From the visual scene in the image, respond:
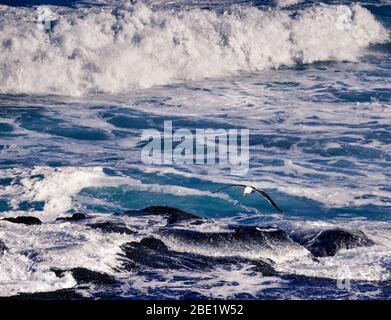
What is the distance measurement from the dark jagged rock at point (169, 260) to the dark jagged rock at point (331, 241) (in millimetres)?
910

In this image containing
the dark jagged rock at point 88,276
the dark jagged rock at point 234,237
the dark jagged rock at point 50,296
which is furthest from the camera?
the dark jagged rock at point 234,237

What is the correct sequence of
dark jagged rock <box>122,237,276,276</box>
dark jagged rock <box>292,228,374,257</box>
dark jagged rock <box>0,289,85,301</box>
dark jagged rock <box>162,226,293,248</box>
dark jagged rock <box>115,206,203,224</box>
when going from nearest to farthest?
dark jagged rock <box>0,289,85,301</box>, dark jagged rock <box>122,237,276,276</box>, dark jagged rock <box>162,226,293,248</box>, dark jagged rock <box>292,228,374,257</box>, dark jagged rock <box>115,206,203,224</box>

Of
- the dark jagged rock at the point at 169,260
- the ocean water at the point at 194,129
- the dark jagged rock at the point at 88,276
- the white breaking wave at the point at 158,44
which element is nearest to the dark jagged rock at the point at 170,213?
the ocean water at the point at 194,129

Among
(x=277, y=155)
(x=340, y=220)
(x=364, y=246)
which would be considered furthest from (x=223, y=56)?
(x=364, y=246)

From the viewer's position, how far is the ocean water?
329 inches

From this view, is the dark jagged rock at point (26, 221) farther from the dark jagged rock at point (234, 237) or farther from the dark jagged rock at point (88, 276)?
the dark jagged rock at point (88, 276)

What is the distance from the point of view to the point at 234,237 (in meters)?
9.28

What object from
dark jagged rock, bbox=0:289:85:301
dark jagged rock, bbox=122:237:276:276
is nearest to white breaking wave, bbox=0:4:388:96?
dark jagged rock, bbox=122:237:276:276

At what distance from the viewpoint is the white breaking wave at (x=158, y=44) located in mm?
→ 24609

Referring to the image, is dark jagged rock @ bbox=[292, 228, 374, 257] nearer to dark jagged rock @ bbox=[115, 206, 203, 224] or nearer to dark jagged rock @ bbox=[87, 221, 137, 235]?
dark jagged rock @ bbox=[115, 206, 203, 224]

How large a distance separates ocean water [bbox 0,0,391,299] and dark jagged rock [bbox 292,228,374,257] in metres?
0.20

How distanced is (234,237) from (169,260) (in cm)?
96

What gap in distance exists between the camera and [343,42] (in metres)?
31.3

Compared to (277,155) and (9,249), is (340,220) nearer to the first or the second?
(277,155)
